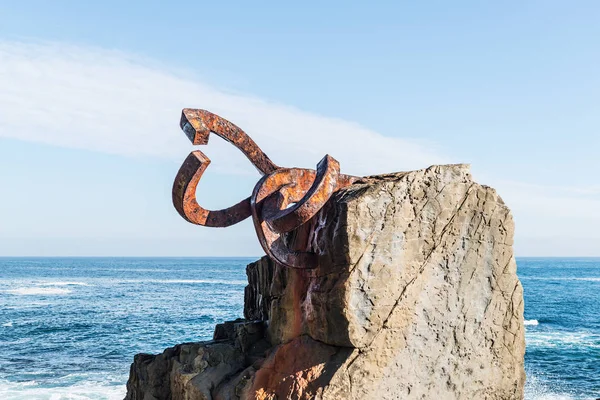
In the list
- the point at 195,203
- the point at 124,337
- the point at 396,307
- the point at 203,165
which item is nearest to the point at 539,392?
the point at 396,307

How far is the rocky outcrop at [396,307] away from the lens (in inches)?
229

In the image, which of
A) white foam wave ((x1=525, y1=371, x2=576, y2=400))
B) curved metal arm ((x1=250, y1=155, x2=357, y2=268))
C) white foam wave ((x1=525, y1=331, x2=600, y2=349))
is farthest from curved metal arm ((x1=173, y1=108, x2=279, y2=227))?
white foam wave ((x1=525, y1=331, x2=600, y2=349))

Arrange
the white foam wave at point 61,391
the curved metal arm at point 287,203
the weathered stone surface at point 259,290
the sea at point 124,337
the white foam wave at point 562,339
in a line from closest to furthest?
1. the curved metal arm at point 287,203
2. the weathered stone surface at point 259,290
3. the white foam wave at point 61,391
4. the sea at point 124,337
5. the white foam wave at point 562,339

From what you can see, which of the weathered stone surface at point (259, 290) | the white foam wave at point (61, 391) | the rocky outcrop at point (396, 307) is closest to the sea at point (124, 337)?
the white foam wave at point (61, 391)

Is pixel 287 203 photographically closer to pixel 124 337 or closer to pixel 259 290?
pixel 259 290

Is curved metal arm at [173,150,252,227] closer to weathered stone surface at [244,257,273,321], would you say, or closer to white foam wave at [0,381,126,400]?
weathered stone surface at [244,257,273,321]

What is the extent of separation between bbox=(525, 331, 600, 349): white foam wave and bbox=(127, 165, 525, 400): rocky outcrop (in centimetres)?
2024

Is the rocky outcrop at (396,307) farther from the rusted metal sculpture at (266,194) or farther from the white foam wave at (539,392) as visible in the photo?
the white foam wave at (539,392)

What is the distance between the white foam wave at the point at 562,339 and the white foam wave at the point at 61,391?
16.3 meters

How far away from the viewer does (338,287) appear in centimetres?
576

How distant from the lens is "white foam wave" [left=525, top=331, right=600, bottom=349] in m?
25.1

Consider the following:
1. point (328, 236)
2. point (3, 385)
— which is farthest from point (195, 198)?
point (3, 385)

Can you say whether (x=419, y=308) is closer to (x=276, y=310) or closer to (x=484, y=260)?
(x=484, y=260)

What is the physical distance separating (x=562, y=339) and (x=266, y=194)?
24.4 metres
